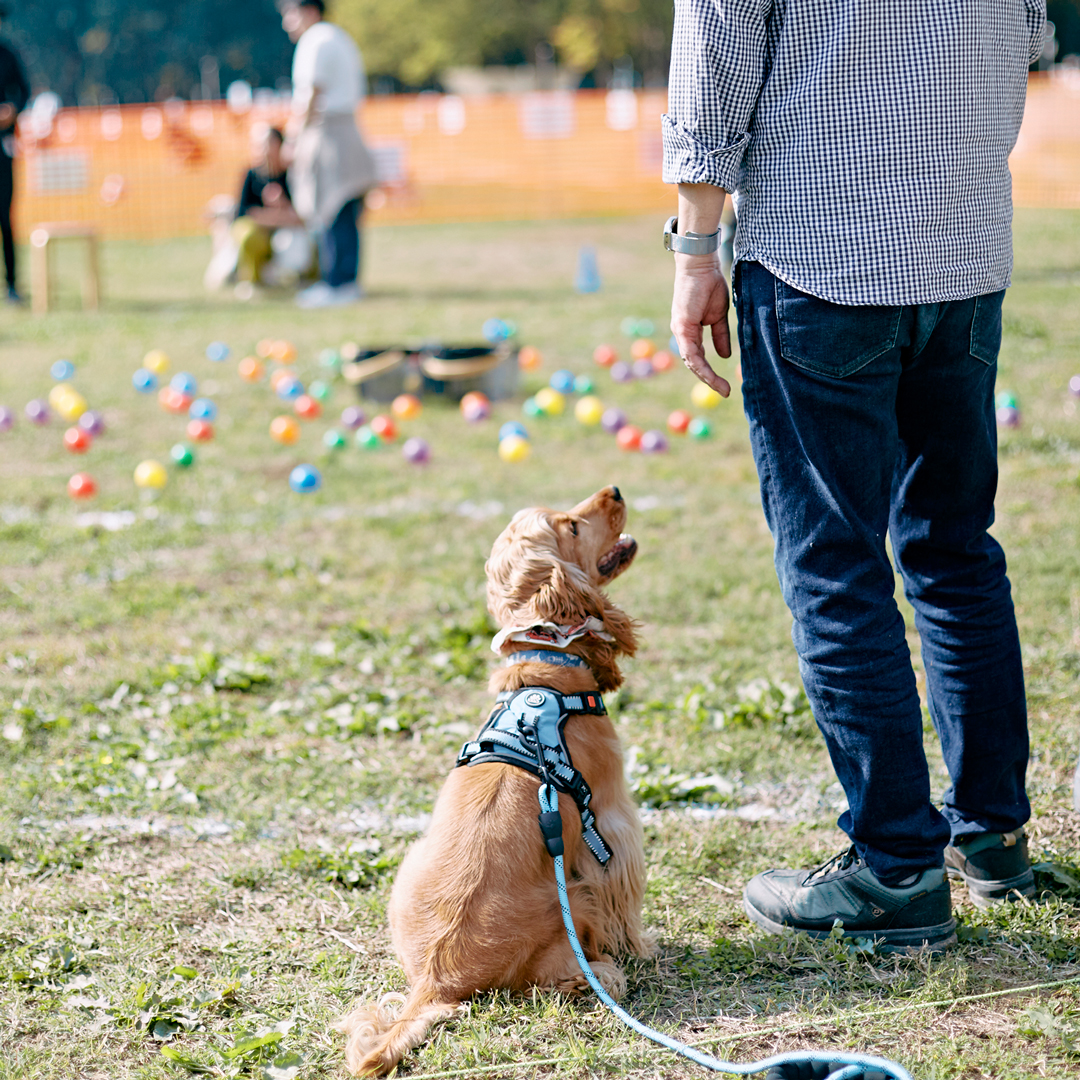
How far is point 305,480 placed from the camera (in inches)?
263

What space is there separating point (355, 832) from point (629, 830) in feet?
3.34

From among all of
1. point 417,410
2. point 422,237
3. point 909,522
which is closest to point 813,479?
point 909,522

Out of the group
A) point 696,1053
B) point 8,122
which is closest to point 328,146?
point 8,122

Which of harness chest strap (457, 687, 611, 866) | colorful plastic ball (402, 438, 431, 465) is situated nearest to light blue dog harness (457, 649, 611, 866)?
harness chest strap (457, 687, 611, 866)

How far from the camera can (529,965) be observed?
8.84 feet

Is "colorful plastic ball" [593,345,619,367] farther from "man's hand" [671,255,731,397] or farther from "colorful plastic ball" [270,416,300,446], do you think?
"man's hand" [671,255,731,397]

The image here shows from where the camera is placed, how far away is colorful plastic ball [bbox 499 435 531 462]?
23.1 feet

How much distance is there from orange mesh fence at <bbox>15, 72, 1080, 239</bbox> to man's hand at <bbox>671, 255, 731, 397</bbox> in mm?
20581

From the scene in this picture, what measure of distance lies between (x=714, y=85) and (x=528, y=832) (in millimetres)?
1643

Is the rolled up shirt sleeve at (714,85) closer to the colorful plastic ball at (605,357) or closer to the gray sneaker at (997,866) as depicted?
the gray sneaker at (997,866)

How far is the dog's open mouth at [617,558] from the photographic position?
3.20m

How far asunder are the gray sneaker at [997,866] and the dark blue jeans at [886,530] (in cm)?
7

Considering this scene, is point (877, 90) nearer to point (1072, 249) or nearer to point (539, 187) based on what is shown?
point (1072, 249)

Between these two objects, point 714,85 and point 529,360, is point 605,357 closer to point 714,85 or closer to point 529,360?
point 529,360
